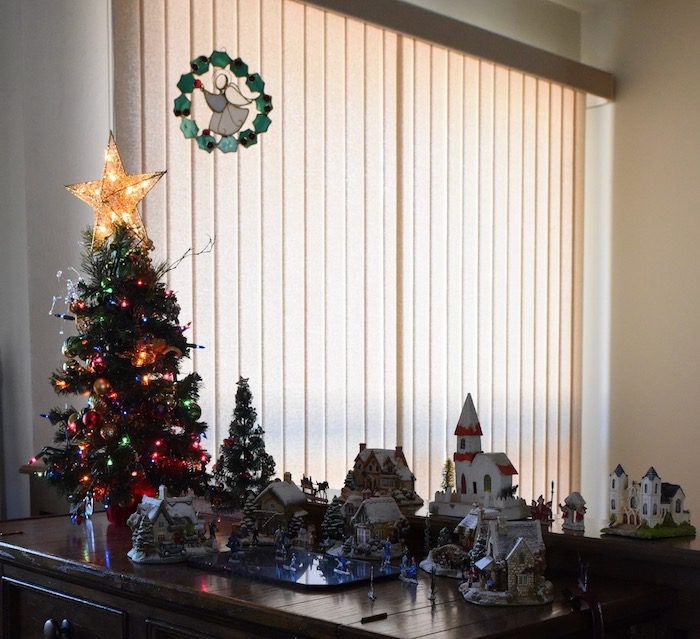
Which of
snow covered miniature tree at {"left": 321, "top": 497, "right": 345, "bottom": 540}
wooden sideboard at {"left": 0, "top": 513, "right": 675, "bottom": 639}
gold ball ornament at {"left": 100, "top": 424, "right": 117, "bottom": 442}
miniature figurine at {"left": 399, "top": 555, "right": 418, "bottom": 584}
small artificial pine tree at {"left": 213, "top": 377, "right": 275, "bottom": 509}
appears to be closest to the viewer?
wooden sideboard at {"left": 0, "top": 513, "right": 675, "bottom": 639}

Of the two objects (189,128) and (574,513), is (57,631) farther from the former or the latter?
(189,128)

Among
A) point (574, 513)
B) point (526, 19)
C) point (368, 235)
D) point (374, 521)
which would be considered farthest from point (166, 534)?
point (526, 19)

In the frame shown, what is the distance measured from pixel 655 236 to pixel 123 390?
3.27m

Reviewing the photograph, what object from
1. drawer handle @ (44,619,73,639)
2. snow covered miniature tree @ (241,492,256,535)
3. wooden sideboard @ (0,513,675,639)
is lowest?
drawer handle @ (44,619,73,639)

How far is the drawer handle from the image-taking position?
2.07 m

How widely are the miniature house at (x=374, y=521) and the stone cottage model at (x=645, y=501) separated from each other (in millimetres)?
422

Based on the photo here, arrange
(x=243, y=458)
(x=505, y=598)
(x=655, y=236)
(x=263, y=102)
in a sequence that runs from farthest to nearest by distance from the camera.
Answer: (x=655, y=236), (x=263, y=102), (x=243, y=458), (x=505, y=598)

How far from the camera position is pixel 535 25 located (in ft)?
17.1

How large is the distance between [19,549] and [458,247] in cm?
293

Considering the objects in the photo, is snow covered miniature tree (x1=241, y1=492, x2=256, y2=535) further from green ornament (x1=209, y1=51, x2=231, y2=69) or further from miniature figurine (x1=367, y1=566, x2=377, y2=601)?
Result: green ornament (x1=209, y1=51, x2=231, y2=69)

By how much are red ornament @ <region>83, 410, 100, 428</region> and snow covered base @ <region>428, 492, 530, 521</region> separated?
0.93 m

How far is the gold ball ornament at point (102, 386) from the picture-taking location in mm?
2604

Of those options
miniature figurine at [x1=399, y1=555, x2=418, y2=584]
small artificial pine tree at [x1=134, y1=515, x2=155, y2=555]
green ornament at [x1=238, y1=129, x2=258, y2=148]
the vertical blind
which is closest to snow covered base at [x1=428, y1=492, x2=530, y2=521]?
miniature figurine at [x1=399, y1=555, x2=418, y2=584]

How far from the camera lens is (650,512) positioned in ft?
6.13
